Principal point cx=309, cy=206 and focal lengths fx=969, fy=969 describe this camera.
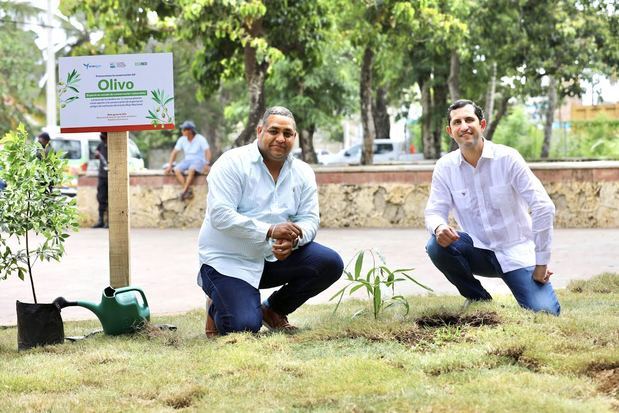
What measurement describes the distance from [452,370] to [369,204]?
11.1m

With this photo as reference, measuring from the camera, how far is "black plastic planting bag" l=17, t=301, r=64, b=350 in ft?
18.8

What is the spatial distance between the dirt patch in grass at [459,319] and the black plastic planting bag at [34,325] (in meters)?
2.19

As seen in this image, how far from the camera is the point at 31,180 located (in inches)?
225

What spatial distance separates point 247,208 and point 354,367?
65.7 inches

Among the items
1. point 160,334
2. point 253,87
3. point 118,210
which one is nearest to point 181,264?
point 118,210

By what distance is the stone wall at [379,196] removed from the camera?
47.7 ft

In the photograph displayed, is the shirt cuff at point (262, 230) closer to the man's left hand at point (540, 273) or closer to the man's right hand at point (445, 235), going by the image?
the man's right hand at point (445, 235)

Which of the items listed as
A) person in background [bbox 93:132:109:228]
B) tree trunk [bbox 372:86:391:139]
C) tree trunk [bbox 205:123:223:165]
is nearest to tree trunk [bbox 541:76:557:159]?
tree trunk [bbox 372:86:391:139]

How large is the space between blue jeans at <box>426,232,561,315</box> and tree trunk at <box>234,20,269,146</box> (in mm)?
10533

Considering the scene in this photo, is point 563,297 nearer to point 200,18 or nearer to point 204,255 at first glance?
point 204,255

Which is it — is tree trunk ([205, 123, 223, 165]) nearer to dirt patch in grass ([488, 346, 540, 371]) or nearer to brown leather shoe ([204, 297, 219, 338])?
brown leather shoe ([204, 297, 219, 338])

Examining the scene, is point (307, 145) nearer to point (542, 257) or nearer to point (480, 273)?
point (480, 273)

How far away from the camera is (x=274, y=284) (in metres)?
6.17

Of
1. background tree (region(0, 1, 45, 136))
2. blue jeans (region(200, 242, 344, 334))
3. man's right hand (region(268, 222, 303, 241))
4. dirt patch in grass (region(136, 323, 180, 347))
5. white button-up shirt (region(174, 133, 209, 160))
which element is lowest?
dirt patch in grass (region(136, 323, 180, 347))
